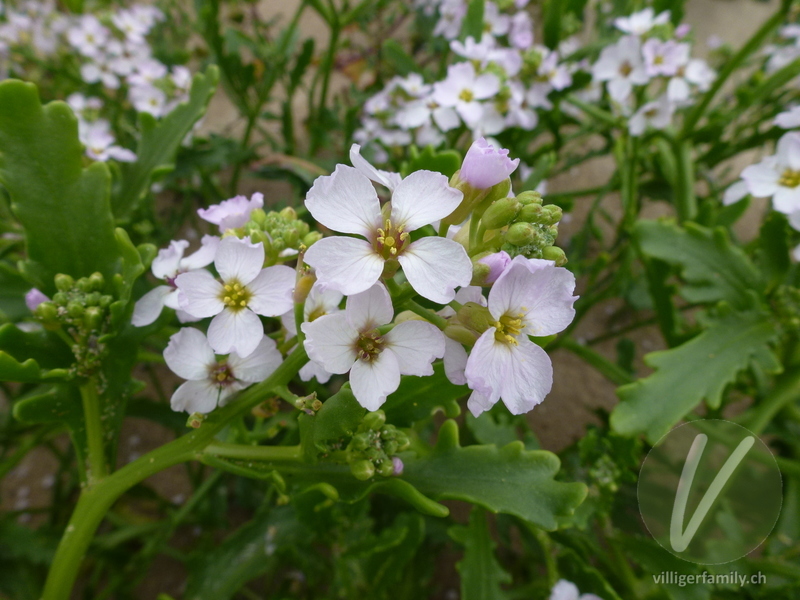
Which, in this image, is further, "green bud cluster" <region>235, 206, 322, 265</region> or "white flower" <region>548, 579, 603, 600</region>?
"white flower" <region>548, 579, 603, 600</region>

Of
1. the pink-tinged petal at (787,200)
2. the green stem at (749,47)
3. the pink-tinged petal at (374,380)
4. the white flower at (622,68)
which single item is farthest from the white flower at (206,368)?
the green stem at (749,47)

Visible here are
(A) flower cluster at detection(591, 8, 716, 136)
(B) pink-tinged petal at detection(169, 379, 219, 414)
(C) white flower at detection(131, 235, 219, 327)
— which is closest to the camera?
(B) pink-tinged petal at detection(169, 379, 219, 414)

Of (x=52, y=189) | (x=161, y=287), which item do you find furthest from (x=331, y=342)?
(x=52, y=189)

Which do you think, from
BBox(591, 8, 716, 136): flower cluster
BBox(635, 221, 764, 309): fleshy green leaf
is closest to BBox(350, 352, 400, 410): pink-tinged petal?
BBox(635, 221, 764, 309): fleshy green leaf

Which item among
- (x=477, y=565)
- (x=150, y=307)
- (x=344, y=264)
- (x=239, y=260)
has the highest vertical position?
(x=344, y=264)

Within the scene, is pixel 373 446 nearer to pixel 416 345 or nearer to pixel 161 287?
pixel 416 345

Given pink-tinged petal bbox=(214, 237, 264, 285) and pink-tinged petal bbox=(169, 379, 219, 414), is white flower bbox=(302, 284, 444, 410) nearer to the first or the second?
pink-tinged petal bbox=(214, 237, 264, 285)

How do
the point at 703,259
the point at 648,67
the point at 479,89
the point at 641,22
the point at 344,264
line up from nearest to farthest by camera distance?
the point at 344,264, the point at 703,259, the point at 479,89, the point at 648,67, the point at 641,22
